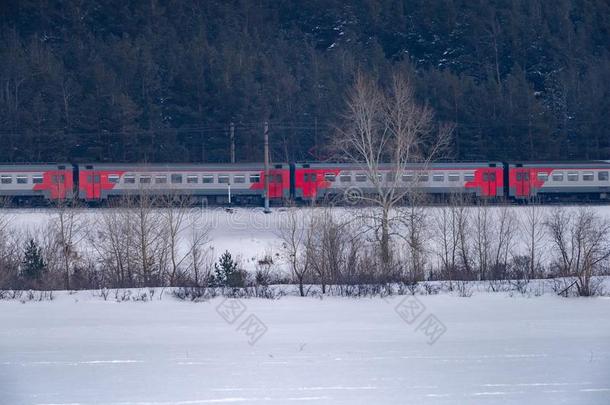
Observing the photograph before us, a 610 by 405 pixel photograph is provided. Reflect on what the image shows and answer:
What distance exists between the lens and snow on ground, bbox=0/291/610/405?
40.5ft

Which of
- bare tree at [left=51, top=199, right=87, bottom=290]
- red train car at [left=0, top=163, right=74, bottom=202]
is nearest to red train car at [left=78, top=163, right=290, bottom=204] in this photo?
red train car at [left=0, top=163, right=74, bottom=202]

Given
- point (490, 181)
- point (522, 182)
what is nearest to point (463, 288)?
point (490, 181)

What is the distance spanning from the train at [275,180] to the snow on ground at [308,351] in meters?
18.4

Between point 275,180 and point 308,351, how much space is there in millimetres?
25454

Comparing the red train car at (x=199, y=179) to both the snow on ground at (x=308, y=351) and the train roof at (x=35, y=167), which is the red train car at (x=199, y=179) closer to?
the train roof at (x=35, y=167)

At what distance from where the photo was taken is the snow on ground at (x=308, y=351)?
40.5 feet

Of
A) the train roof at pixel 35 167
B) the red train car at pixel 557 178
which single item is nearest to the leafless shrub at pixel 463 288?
the red train car at pixel 557 178

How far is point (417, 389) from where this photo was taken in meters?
12.5

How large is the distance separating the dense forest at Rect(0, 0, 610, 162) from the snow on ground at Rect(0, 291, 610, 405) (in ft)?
92.1

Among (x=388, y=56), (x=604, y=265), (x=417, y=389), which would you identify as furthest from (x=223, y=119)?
(x=417, y=389)

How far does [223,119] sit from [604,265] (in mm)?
28374

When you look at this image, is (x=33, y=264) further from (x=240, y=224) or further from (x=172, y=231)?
(x=240, y=224)

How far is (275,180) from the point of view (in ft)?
132

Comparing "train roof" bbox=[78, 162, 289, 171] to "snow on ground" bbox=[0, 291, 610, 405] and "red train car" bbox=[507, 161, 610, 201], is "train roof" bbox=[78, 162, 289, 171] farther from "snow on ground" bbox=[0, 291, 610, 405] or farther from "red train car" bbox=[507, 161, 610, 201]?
"snow on ground" bbox=[0, 291, 610, 405]
